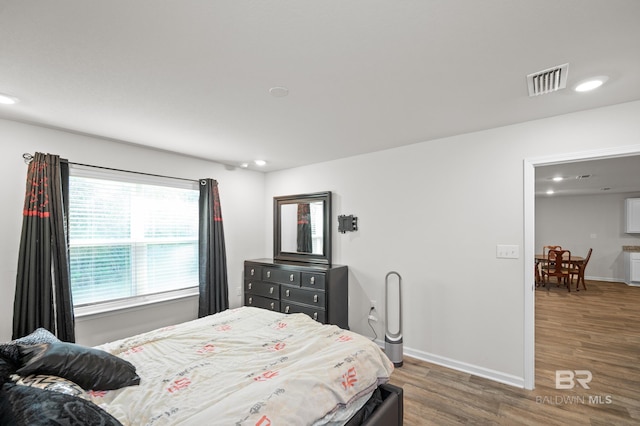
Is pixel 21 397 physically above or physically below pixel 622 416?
above

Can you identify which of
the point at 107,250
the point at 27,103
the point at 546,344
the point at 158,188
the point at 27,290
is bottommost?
the point at 546,344

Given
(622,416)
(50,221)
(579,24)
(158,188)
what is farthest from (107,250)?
(622,416)

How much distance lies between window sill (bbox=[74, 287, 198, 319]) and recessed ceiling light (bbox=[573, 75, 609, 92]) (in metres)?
4.45

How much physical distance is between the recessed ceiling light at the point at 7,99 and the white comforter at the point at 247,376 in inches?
77.6

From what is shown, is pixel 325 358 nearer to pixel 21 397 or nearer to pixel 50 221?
pixel 21 397


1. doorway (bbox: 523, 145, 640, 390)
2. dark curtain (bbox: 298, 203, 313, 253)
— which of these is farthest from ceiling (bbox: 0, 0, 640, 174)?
dark curtain (bbox: 298, 203, 313, 253)

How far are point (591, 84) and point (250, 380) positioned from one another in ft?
9.38

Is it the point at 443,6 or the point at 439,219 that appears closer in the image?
the point at 443,6

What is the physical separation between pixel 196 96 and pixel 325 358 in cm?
199

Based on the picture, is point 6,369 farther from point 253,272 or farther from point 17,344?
point 253,272

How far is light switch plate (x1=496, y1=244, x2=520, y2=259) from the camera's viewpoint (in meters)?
2.66

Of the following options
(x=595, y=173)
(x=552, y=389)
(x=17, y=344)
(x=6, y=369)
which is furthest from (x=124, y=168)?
(x=595, y=173)

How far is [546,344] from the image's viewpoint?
11.5 ft

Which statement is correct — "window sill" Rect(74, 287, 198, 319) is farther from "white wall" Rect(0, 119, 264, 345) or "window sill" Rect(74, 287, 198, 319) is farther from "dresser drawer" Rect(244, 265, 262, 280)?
"dresser drawer" Rect(244, 265, 262, 280)
